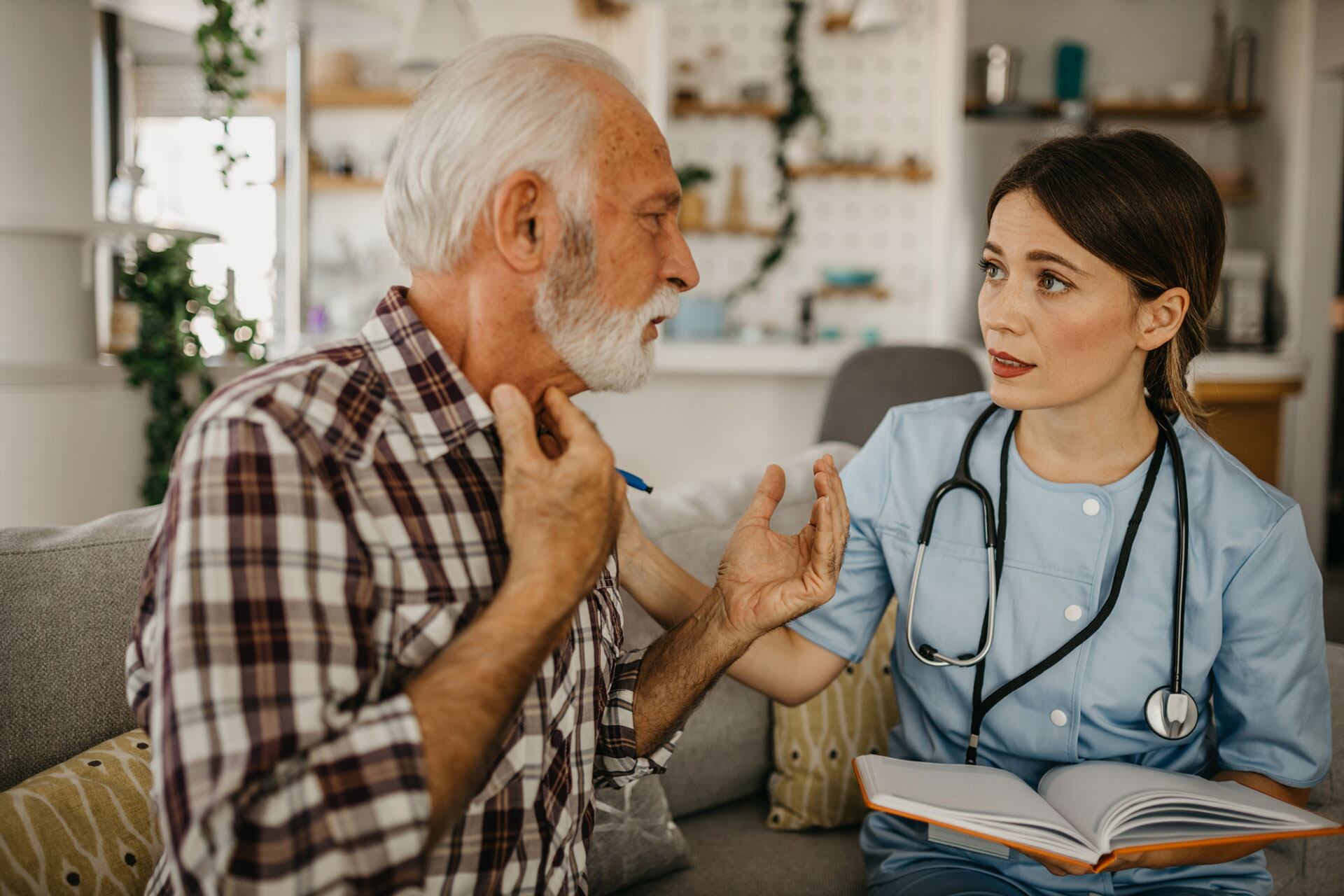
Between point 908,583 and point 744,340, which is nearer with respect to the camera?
point 908,583

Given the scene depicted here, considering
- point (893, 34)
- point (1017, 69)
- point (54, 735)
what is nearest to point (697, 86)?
point (893, 34)

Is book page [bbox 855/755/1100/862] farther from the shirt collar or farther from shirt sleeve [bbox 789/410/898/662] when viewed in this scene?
the shirt collar

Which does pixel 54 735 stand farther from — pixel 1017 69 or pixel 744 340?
pixel 1017 69

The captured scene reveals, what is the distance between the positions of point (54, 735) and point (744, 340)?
3.97 m

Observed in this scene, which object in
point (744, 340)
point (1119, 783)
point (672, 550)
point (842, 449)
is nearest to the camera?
point (1119, 783)

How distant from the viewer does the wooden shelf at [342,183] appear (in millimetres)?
5820

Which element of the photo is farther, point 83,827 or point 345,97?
point 345,97

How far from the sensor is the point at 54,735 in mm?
1192

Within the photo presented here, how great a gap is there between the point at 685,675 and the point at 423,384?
1.62 feet

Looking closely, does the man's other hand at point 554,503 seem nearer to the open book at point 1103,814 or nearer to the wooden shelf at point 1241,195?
the open book at point 1103,814

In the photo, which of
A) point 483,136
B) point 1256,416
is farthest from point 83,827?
point 1256,416

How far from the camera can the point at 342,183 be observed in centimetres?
582

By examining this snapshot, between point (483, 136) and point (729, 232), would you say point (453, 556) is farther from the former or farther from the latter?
point (729, 232)

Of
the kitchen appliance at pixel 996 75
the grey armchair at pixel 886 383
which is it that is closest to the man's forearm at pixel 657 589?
the grey armchair at pixel 886 383
